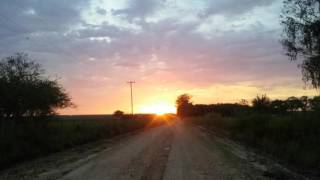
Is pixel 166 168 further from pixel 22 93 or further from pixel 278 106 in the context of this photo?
pixel 278 106

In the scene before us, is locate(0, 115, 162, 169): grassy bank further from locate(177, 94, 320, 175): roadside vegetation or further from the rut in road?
locate(177, 94, 320, 175): roadside vegetation

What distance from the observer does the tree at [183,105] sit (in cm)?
17788

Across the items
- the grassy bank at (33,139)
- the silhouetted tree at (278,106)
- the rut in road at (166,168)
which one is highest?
the silhouetted tree at (278,106)

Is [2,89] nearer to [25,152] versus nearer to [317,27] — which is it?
[25,152]

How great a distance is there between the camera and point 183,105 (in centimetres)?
18325

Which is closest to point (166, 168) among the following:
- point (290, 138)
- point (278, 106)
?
point (290, 138)

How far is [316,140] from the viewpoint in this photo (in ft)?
89.4

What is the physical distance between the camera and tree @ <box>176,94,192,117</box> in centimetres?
17788

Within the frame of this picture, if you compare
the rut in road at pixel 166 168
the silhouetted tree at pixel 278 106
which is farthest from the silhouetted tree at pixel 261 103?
the rut in road at pixel 166 168

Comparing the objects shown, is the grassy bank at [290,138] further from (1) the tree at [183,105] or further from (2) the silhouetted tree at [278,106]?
(1) the tree at [183,105]

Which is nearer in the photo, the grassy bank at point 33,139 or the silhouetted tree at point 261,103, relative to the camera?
the grassy bank at point 33,139

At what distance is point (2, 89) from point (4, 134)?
22.3 feet

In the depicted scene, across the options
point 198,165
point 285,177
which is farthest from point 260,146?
point 285,177

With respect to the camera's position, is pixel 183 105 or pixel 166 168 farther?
pixel 183 105
